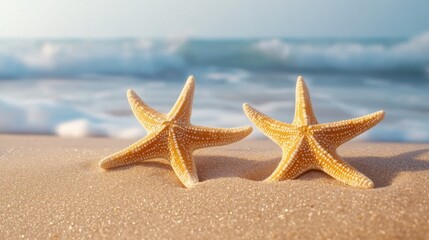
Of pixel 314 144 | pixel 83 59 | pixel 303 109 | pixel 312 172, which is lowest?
pixel 83 59

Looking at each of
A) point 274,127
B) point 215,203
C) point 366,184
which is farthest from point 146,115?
point 366,184

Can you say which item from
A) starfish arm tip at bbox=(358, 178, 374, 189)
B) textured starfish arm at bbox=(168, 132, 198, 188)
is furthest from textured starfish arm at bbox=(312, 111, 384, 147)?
textured starfish arm at bbox=(168, 132, 198, 188)

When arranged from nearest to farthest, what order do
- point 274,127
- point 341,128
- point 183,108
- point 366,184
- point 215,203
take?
point 215,203, point 366,184, point 341,128, point 274,127, point 183,108

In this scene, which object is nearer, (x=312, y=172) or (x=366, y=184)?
(x=366, y=184)

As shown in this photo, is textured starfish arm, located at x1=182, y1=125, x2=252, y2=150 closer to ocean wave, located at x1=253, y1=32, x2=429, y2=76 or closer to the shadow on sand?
the shadow on sand

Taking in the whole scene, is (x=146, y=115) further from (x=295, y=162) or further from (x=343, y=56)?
(x=343, y=56)

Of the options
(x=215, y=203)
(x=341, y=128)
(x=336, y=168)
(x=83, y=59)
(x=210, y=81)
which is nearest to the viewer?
(x=215, y=203)

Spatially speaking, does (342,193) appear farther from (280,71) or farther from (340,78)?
(280,71)
